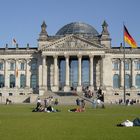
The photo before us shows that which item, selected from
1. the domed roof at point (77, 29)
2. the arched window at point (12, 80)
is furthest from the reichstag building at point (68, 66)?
the domed roof at point (77, 29)

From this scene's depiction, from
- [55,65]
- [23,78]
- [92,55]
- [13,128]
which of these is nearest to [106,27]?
[92,55]

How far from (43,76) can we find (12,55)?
40.6 feet

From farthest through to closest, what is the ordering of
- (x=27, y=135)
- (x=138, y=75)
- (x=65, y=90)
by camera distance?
1. (x=138, y=75)
2. (x=65, y=90)
3. (x=27, y=135)

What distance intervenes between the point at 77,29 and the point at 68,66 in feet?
68.1

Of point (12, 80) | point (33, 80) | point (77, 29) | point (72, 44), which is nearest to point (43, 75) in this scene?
point (33, 80)

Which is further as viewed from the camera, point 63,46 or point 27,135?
point 63,46

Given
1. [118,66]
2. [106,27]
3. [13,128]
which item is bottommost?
[13,128]

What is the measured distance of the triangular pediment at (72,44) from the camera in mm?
125750

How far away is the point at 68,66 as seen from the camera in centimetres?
12525

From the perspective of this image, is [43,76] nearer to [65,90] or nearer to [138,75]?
[65,90]

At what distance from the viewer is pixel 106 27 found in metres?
130

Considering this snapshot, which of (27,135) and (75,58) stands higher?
(75,58)

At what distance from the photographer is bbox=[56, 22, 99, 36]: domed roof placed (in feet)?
463

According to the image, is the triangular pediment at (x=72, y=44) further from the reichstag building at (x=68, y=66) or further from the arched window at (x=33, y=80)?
the arched window at (x=33, y=80)
